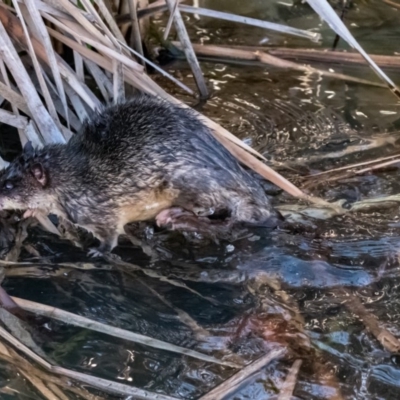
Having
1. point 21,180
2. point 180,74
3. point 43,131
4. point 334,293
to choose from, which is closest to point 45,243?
point 21,180

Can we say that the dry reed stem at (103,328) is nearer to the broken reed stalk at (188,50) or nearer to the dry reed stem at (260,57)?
the broken reed stalk at (188,50)

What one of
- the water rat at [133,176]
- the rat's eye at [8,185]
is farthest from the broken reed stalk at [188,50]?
the rat's eye at [8,185]

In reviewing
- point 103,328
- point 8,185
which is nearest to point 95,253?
point 8,185

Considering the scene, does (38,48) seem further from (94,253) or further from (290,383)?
(290,383)

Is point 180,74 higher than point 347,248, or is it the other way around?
point 180,74

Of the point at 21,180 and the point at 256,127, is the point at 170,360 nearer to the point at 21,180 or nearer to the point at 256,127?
the point at 21,180

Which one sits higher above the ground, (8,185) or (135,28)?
(135,28)
